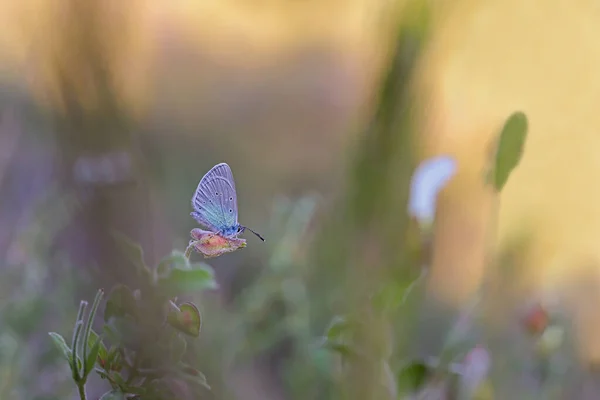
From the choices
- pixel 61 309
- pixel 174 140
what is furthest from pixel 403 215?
pixel 174 140

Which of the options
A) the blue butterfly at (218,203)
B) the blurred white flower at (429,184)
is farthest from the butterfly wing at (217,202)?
the blurred white flower at (429,184)

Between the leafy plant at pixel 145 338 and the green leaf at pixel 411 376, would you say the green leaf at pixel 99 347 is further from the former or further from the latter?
the green leaf at pixel 411 376

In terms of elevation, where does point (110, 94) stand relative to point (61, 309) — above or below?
above

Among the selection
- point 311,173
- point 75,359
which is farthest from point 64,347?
point 311,173

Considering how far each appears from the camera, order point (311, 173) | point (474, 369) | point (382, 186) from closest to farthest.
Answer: point (382, 186) → point (474, 369) → point (311, 173)

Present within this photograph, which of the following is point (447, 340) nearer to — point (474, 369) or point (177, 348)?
point (474, 369)

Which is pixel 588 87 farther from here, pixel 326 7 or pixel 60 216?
pixel 60 216

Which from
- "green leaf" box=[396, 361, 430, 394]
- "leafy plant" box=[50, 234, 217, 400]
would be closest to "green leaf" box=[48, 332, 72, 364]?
"leafy plant" box=[50, 234, 217, 400]
